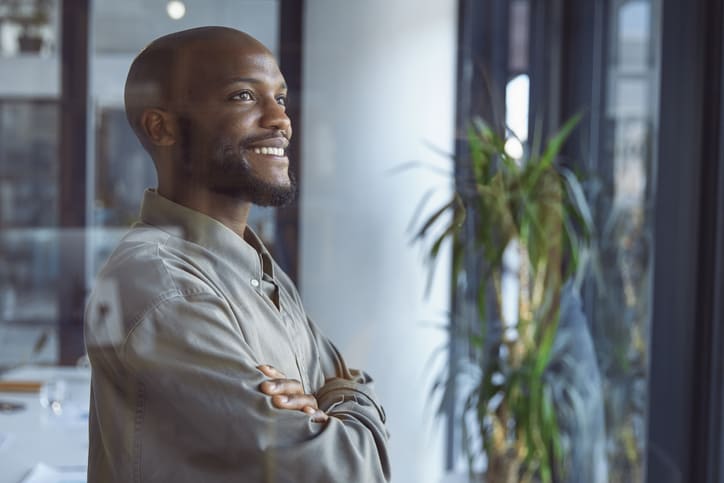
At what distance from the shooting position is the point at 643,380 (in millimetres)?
2123

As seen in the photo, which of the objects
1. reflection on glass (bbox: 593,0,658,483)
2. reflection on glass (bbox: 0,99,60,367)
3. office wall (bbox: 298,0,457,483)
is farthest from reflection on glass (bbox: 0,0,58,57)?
reflection on glass (bbox: 593,0,658,483)

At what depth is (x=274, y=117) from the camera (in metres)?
0.65

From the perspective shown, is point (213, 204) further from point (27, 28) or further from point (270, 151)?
point (27, 28)

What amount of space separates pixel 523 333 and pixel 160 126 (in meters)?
1.83

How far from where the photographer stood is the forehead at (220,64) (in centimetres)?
63

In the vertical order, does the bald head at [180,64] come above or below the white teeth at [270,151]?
above

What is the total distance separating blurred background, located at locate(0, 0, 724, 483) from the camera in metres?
0.98

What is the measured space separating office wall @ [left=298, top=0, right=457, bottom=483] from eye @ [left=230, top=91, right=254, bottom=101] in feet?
0.54

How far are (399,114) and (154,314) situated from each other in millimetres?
781

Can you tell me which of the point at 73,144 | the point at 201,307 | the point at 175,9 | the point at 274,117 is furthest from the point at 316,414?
the point at 73,144

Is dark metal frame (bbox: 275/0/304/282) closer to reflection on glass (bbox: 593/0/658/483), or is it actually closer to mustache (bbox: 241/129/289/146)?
mustache (bbox: 241/129/289/146)

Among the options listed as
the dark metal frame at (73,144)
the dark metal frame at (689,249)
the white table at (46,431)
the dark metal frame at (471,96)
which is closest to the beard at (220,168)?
the white table at (46,431)

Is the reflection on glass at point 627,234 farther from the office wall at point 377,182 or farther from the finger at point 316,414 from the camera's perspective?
the finger at point 316,414

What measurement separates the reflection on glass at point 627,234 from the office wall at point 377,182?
1.88ft
